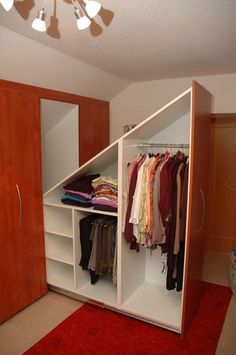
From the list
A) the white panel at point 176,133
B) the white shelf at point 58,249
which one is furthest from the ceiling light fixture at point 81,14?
the white shelf at point 58,249

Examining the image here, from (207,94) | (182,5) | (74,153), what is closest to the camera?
(182,5)

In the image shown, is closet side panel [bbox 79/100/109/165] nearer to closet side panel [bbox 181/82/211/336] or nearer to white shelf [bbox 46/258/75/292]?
white shelf [bbox 46/258/75/292]

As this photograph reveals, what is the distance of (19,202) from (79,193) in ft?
1.82

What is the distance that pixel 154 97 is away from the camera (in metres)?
3.50

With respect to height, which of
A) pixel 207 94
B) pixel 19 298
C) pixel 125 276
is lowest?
pixel 19 298

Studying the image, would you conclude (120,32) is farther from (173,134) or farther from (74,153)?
(74,153)

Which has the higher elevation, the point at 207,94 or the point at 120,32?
the point at 120,32

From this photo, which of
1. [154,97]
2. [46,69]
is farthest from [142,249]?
[46,69]

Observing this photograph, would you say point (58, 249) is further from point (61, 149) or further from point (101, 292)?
point (61, 149)

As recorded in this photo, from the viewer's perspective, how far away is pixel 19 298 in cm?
261

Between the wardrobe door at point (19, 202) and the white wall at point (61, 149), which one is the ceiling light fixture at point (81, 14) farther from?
the white wall at point (61, 149)


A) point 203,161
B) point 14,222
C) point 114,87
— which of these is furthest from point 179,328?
point 114,87

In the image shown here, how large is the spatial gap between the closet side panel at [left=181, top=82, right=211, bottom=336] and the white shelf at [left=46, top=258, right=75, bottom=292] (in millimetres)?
1176

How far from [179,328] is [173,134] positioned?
1.76 metres
